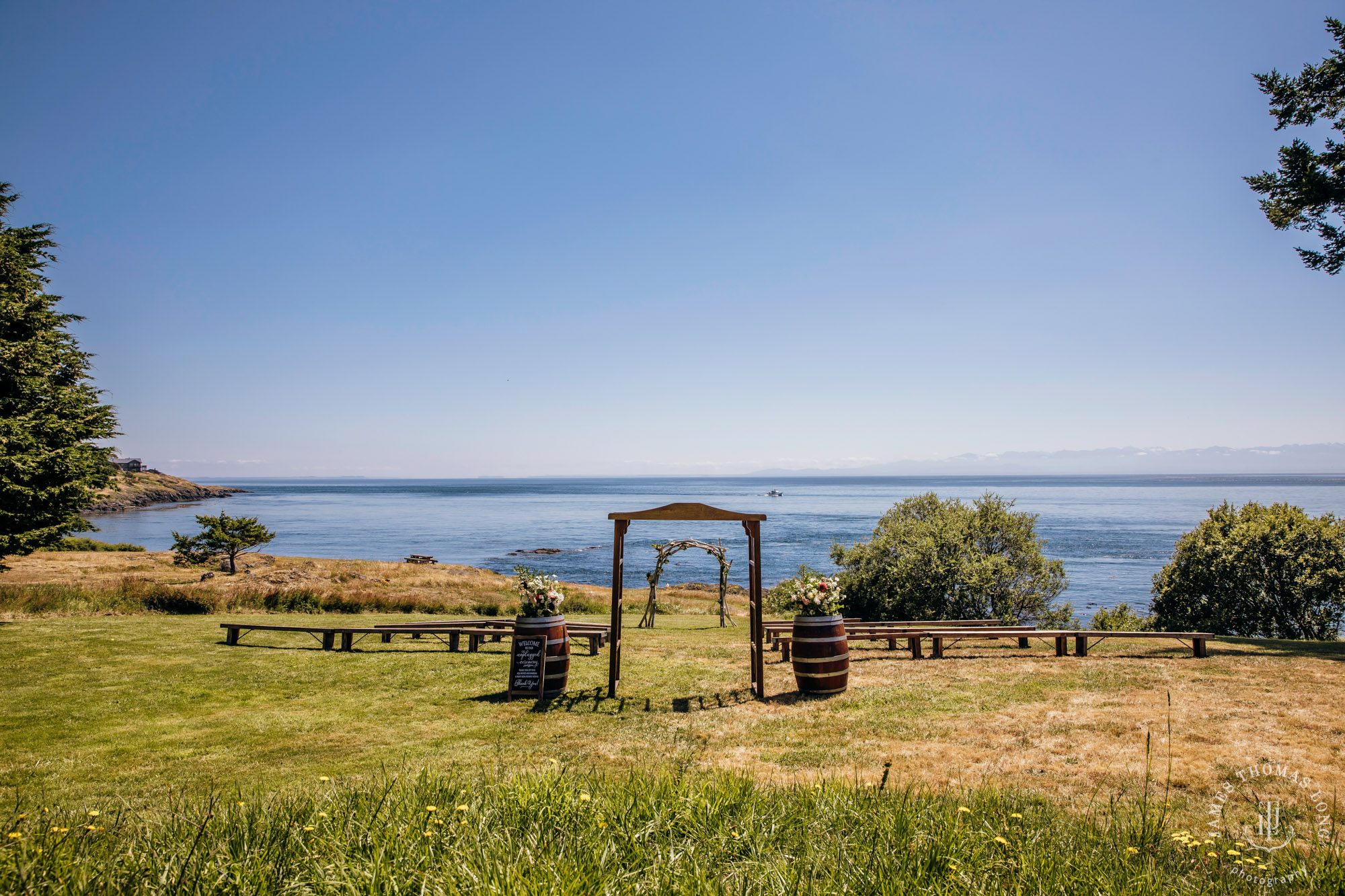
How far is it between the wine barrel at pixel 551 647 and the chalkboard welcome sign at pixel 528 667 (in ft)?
0.30

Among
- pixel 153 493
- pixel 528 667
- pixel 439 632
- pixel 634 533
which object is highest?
pixel 528 667

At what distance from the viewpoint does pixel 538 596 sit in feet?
31.0

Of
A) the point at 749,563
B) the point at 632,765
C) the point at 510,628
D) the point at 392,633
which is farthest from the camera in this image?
the point at 510,628

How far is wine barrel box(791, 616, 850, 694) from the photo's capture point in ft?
29.5

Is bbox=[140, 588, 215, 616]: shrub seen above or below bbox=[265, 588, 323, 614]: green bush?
above

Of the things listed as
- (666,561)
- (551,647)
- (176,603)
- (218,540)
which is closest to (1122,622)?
(666,561)

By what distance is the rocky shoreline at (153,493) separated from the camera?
338ft

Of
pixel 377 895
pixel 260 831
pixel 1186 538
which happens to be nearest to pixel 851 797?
pixel 377 895

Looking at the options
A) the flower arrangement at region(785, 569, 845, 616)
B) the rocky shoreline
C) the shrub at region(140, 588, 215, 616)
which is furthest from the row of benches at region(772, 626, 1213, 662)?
the rocky shoreline

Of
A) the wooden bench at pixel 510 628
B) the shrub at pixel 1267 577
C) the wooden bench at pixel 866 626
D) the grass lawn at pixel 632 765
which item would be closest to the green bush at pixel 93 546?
the grass lawn at pixel 632 765

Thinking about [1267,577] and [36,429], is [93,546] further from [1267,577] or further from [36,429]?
[1267,577]

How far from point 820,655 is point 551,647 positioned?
3950 millimetres

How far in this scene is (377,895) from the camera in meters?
2.90
